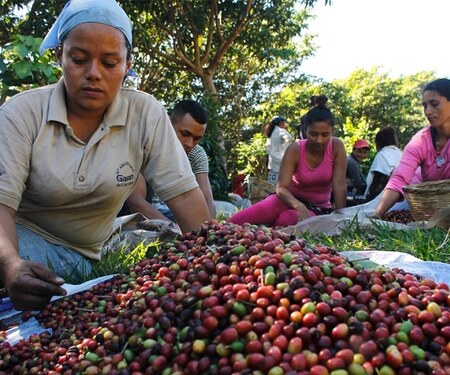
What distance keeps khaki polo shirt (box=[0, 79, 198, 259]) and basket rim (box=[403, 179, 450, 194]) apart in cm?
200

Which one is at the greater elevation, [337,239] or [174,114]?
[174,114]

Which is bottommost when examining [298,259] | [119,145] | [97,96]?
[298,259]

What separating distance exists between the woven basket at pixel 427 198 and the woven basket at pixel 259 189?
293 centimetres

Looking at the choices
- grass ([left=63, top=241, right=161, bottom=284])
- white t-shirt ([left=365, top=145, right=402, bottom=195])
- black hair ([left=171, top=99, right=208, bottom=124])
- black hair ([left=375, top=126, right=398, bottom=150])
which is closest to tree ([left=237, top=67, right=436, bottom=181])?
black hair ([left=375, top=126, right=398, bottom=150])

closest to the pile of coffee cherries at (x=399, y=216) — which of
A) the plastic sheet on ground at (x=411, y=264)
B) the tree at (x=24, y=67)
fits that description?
the plastic sheet on ground at (x=411, y=264)

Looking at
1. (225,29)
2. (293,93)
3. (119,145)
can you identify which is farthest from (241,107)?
(119,145)

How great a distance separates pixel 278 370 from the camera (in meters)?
1.08

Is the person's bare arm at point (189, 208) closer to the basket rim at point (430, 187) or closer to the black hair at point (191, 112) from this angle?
the black hair at point (191, 112)

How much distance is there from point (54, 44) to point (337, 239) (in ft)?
6.93

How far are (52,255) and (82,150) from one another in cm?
55

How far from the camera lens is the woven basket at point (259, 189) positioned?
672 cm

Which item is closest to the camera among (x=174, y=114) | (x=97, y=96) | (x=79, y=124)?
(x=97, y=96)

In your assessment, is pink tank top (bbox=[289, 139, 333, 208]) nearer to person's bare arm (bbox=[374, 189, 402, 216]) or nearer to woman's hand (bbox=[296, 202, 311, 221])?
woman's hand (bbox=[296, 202, 311, 221])

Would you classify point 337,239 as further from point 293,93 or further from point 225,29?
point 293,93
